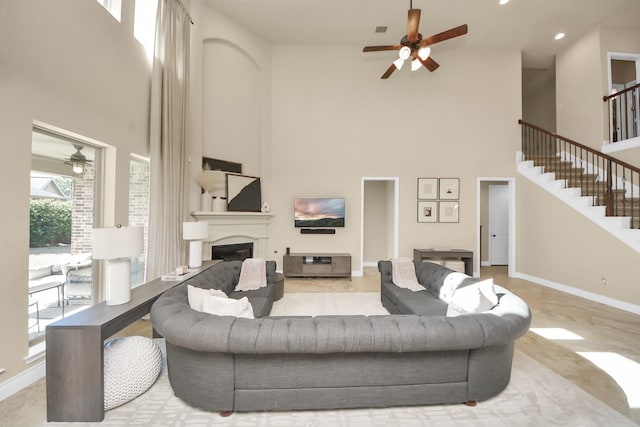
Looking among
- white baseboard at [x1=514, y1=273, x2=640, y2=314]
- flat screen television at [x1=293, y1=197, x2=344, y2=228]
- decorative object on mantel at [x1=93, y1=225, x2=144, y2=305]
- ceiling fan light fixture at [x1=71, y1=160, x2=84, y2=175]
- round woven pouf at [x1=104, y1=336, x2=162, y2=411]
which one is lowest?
white baseboard at [x1=514, y1=273, x2=640, y2=314]

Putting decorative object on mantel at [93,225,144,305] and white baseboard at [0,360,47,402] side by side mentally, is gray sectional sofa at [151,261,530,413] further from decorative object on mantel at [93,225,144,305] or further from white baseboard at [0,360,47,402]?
white baseboard at [0,360,47,402]

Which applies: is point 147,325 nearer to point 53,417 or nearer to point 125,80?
point 53,417

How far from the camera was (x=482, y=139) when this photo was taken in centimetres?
594

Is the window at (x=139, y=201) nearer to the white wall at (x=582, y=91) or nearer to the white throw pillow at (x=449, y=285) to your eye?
the white throw pillow at (x=449, y=285)

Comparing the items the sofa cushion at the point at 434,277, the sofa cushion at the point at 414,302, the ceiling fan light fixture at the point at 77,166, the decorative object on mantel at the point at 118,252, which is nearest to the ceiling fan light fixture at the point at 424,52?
the sofa cushion at the point at 434,277

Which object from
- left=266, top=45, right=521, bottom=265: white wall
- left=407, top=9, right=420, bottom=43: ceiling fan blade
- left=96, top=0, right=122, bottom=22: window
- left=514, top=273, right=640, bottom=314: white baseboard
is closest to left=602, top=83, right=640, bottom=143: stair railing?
left=266, top=45, right=521, bottom=265: white wall

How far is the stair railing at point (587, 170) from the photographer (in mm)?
4398

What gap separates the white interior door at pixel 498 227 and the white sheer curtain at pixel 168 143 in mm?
7364

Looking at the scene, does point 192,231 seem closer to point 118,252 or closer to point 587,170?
point 118,252

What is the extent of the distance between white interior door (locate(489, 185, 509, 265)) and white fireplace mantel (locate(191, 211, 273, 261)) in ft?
19.3

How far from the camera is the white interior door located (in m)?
7.04

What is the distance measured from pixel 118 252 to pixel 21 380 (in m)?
1.27

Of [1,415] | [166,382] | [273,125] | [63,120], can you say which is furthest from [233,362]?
[273,125]

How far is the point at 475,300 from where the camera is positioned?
2.19 m
